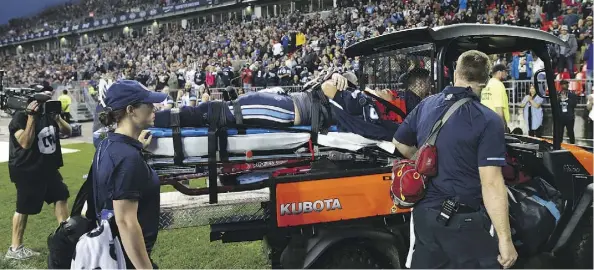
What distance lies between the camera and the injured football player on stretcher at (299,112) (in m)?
3.90

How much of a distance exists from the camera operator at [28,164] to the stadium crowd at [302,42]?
3.30 m

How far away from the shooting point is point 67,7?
75.2m

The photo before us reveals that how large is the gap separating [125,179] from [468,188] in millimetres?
1754

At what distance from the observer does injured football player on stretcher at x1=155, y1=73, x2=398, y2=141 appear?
12.8 feet

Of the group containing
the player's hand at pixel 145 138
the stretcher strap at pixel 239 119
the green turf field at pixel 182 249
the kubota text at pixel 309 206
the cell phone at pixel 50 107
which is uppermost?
the cell phone at pixel 50 107

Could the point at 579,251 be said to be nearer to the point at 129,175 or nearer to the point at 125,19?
the point at 129,175

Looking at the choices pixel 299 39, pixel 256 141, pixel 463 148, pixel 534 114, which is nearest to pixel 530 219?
pixel 463 148

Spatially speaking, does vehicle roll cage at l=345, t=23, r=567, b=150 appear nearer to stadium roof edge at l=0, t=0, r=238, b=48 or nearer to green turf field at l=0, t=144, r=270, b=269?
green turf field at l=0, t=144, r=270, b=269

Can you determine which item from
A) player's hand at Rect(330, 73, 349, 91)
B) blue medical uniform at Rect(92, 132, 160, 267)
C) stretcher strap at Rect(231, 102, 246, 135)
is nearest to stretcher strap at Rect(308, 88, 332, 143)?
player's hand at Rect(330, 73, 349, 91)

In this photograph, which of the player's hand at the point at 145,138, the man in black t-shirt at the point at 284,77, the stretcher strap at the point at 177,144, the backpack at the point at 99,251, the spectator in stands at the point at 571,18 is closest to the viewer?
the backpack at the point at 99,251

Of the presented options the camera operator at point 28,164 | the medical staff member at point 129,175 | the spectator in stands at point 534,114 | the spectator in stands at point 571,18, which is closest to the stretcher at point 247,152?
the medical staff member at point 129,175

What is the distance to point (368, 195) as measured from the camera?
362 centimetres

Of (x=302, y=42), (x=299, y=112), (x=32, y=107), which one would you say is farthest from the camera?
(x=302, y=42)

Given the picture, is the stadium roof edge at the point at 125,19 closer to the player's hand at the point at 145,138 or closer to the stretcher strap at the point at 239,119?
the stretcher strap at the point at 239,119
